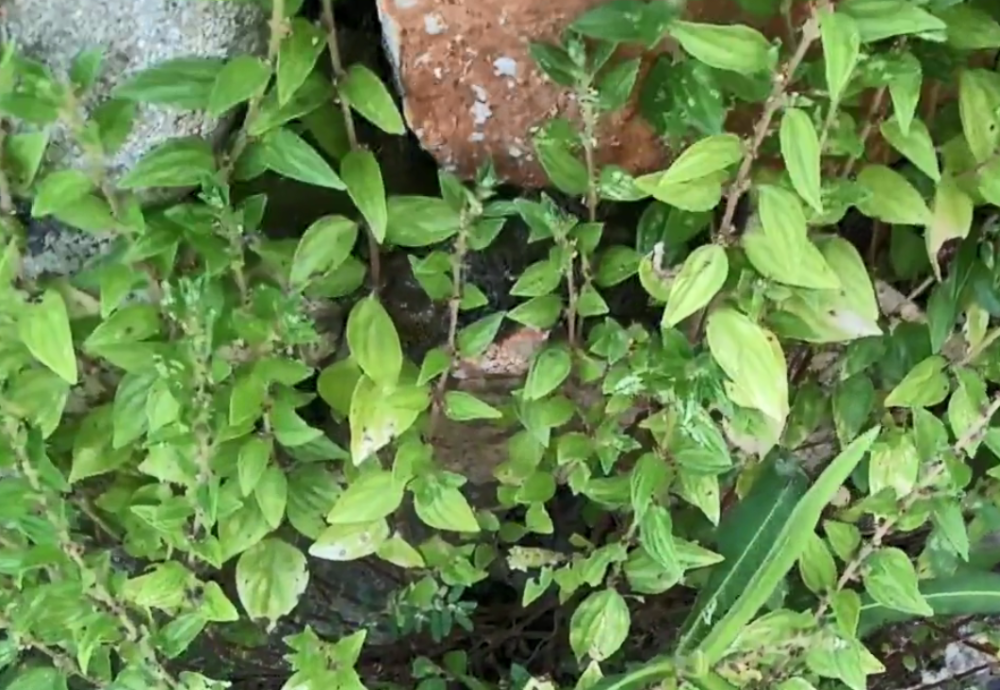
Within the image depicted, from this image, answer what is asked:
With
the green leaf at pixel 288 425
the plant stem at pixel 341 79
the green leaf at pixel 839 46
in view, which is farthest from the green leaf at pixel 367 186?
the green leaf at pixel 839 46

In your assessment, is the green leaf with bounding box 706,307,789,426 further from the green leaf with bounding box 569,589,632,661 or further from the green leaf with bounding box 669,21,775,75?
the green leaf with bounding box 569,589,632,661

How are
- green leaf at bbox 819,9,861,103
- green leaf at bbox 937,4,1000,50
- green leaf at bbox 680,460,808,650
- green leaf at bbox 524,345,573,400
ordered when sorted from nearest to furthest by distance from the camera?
green leaf at bbox 819,9,861,103, green leaf at bbox 937,4,1000,50, green leaf at bbox 524,345,573,400, green leaf at bbox 680,460,808,650

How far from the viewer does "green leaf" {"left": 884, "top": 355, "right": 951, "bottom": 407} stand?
792 millimetres

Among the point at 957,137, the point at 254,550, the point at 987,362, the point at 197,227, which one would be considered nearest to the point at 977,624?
the point at 987,362

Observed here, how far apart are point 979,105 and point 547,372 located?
0.30 m

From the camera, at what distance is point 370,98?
2.25 feet

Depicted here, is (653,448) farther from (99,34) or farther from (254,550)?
(99,34)

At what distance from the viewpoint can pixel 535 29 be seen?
2.29 feet

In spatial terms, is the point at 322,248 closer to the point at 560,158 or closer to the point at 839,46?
the point at 560,158

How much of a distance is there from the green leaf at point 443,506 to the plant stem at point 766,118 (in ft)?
0.85

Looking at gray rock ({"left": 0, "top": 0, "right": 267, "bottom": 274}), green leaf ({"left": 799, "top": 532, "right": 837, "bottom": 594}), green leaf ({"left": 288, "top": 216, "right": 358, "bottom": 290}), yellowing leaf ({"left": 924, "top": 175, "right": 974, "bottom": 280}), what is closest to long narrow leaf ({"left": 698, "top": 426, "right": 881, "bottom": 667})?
green leaf ({"left": 799, "top": 532, "right": 837, "bottom": 594})

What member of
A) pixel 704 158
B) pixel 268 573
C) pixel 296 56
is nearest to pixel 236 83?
pixel 296 56

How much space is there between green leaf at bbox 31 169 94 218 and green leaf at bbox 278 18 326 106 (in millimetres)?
132

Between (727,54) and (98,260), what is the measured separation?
1.36 ft
